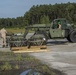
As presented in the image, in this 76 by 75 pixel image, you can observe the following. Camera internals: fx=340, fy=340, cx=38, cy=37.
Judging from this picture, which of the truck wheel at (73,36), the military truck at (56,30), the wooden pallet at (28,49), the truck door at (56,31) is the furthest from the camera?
the truck wheel at (73,36)

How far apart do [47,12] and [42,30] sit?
98.0 m

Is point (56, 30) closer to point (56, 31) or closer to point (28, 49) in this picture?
point (56, 31)

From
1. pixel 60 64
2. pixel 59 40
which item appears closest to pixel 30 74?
pixel 60 64

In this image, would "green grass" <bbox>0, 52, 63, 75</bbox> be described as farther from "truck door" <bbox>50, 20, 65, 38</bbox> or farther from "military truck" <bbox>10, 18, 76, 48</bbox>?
"truck door" <bbox>50, 20, 65, 38</bbox>

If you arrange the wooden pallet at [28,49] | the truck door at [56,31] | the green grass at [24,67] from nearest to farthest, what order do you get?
the green grass at [24,67], the wooden pallet at [28,49], the truck door at [56,31]

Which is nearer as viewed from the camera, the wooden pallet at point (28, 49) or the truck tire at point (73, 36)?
the wooden pallet at point (28, 49)

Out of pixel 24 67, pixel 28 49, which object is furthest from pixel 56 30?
pixel 24 67

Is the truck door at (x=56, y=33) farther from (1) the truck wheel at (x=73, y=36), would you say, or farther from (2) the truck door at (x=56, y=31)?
(1) the truck wheel at (x=73, y=36)

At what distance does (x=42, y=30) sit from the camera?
2717cm

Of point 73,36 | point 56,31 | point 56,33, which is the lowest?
point 73,36

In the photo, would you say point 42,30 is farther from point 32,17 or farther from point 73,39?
point 32,17

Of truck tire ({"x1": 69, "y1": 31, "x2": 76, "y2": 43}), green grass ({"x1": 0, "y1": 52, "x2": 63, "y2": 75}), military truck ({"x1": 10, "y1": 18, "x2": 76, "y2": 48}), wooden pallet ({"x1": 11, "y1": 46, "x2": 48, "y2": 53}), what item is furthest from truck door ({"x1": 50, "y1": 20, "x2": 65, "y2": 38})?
green grass ({"x1": 0, "y1": 52, "x2": 63, "y2": 75})

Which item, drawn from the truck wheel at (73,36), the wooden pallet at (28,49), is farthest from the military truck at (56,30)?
the wooden pallet at (28,49)

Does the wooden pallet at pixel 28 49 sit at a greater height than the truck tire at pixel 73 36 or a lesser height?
lesser
